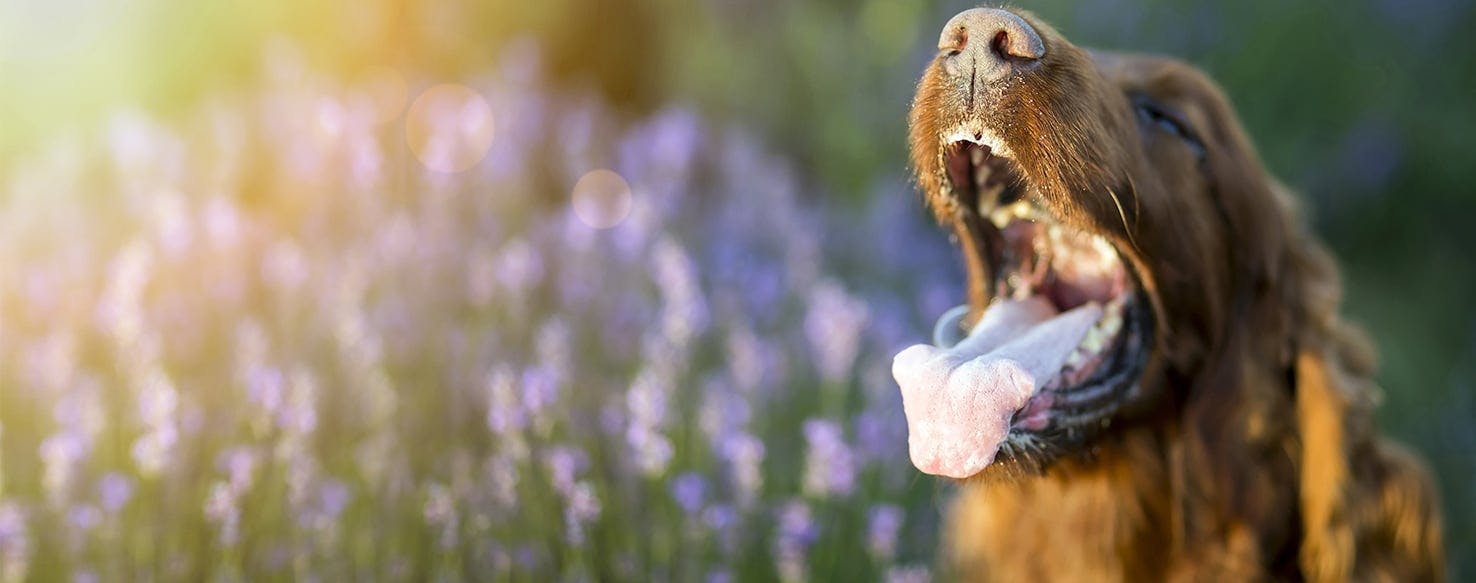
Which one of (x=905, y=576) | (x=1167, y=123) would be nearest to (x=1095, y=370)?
(x=1167, y=123)

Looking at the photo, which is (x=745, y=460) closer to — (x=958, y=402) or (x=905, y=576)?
(x=905, y=576)

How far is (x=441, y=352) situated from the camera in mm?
3137

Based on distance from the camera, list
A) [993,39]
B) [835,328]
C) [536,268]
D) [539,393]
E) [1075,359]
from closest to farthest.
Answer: [993,39] → [1075,359] → [539,393] → [835,328] → [536,268]

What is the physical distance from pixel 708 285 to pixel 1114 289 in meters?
1.72

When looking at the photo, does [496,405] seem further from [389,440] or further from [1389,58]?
[1389,58]

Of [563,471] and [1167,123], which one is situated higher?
[1167,123]

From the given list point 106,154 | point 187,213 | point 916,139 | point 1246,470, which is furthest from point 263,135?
point 1246,470

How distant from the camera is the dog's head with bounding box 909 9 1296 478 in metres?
1.83

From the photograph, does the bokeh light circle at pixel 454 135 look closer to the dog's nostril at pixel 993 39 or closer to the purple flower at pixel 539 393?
the purple flower at pixel 539 393

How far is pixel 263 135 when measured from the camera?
4039mm

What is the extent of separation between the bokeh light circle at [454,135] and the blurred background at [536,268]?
0.02 metres

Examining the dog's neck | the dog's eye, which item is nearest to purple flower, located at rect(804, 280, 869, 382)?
the dog's neck

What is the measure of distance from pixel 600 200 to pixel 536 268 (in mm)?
446

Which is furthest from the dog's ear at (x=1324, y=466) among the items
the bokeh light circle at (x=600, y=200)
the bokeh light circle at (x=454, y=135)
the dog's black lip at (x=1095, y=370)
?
the bokeh light circle at (x=454, y=135)
